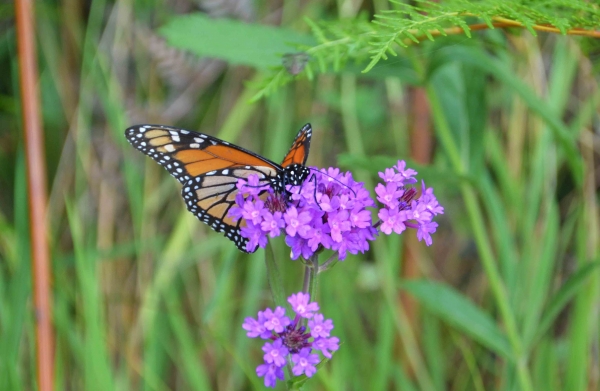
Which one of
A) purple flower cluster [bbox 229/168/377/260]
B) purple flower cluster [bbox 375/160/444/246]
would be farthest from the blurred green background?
purple flower cluster [bbox 229/168/377/260]

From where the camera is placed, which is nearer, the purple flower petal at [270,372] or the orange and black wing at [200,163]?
the purple flower petal at [270,372]

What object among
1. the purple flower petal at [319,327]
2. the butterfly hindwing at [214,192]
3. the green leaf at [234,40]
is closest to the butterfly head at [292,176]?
the butterfly hindwing at [214,192]

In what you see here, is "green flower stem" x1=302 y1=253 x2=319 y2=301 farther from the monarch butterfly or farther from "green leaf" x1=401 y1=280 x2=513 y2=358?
"green leaf" x1=401 y1=280 x2=513 y2=358

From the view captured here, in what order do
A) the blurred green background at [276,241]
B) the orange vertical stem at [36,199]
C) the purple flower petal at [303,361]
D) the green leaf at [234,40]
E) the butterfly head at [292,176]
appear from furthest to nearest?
the blurred green background at [276,241], the green leaf at [234,40], the butterfly head at [292,176], the orange vertical stem at [36,199], the purple flower petal at [303,361]

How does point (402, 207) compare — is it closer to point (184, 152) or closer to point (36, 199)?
point (184, 152)

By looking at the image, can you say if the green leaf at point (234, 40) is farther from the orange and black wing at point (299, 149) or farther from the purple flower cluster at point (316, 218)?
the purple flower cluster at point (316, 218)

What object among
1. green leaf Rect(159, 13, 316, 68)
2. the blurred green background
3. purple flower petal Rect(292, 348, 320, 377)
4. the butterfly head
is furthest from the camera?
the blurred green background

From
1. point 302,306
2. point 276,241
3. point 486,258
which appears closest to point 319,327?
point 302,306
